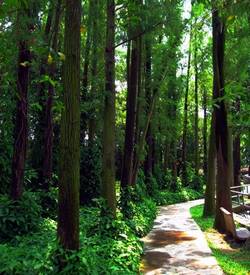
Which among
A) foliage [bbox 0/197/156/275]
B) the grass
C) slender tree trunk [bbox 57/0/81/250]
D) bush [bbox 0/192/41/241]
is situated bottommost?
the grass

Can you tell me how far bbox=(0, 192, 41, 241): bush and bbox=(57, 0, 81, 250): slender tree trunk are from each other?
287 cm

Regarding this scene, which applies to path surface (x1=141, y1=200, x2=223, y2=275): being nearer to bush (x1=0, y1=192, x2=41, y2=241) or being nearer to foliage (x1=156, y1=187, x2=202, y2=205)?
bush (x1=0, y1=192, x2=41, y2=241)

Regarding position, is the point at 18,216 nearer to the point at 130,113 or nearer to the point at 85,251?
the point at 85,251

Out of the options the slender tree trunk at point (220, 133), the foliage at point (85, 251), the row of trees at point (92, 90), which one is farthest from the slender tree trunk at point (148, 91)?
the foliage at point (85, 251)

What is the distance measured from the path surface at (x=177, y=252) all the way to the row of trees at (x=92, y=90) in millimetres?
1335

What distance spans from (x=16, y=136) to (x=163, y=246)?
426 centimetres

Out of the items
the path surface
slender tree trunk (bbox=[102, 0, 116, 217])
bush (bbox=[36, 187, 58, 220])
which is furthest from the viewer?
bush (bbox=[36, 187, 58, 220])

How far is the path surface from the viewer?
8812mm

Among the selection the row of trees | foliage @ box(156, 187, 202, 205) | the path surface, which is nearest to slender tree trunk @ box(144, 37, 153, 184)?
the row of trees

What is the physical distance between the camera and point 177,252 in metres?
10.4

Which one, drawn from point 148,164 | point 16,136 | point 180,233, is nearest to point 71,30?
point 16,136

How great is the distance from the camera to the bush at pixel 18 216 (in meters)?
9.09

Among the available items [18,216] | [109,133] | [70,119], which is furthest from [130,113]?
[70,119]

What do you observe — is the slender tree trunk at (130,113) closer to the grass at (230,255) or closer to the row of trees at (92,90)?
the row of trees at (92,90)
